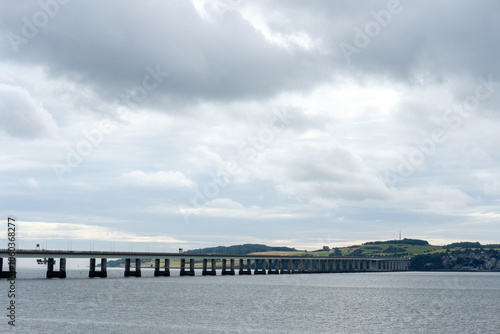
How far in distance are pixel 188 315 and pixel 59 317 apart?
1926cm

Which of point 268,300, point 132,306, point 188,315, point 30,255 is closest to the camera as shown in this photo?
point 188,315

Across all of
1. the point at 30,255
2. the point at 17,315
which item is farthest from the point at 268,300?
the point at 30,255

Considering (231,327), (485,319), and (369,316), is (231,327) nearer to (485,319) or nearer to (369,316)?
(369,316)

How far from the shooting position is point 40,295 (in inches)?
4966

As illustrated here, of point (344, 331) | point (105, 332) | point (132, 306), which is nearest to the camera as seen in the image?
point (105, 332)

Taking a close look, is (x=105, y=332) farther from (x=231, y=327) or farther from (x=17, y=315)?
(x=17, y=315)

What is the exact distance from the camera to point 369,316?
9631 cm

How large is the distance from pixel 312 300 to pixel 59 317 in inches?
2306

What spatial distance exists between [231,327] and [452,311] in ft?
163

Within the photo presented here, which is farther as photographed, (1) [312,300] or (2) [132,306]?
(1) [312,300]

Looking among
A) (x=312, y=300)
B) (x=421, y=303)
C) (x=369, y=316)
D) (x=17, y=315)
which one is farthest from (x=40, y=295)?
(x=421, y=303)

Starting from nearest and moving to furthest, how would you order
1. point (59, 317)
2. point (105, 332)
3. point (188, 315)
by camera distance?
point (105, 332) < point (59, 317) < point (188, 315)

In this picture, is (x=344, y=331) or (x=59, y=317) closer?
(x=344, y=331)

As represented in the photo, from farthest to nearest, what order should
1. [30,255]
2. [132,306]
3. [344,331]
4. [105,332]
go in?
[30,255]
[132,306]
[344,331]
[105,332]
